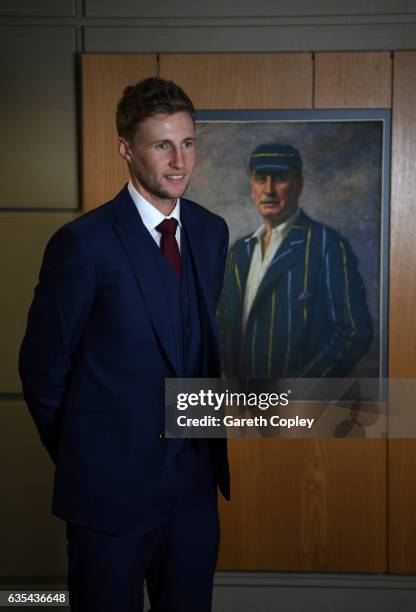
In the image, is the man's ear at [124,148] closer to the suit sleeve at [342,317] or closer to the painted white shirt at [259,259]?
the painted white shirt at [259,259]

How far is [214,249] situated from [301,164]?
0.87m

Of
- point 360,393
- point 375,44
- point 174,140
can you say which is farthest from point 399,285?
point 174,140

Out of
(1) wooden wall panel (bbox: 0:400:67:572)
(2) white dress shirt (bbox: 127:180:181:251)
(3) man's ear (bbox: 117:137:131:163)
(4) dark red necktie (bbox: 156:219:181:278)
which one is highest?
(3) man's ear (bbox: 117:137:131:163)

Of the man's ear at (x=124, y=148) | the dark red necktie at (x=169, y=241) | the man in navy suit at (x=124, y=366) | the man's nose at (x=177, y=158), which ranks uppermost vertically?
the man's ear at (x=124, y=148)

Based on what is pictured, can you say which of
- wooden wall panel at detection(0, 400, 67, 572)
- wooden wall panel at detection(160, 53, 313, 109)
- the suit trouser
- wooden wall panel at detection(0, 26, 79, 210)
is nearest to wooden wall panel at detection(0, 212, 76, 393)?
wooden wall panel at detection(0, 26, 79, 210)

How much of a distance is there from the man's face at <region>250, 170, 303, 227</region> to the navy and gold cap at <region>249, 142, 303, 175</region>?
0.06 feet

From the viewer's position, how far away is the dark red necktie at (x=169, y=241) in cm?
172

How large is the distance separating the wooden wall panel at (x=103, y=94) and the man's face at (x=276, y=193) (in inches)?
22.0

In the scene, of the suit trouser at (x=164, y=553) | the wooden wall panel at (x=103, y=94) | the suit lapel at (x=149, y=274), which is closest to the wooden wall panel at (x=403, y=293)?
the wooden wall panel at (x=103, y=94)

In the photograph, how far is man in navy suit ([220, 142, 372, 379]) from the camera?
2623mm

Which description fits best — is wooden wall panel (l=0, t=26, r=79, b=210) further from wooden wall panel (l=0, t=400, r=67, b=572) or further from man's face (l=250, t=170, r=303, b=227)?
wooden wall panel (l=0, t=400, r=67, b=572)

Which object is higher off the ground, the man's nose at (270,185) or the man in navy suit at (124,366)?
the man's nose at (270,185)

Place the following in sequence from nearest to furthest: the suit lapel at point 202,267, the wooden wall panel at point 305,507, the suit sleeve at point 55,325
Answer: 1. the suit sleeve at point 55,325
2. the suit lapel at point 202,267
3. the wooden wall panel at point 305,507

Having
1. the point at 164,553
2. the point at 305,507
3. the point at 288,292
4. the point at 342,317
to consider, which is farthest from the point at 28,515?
the point at 342,317
